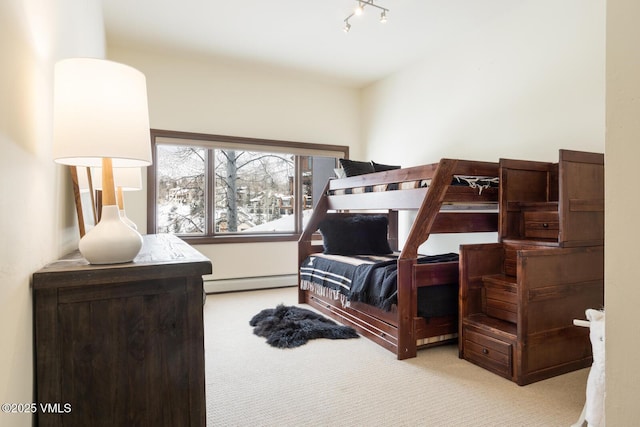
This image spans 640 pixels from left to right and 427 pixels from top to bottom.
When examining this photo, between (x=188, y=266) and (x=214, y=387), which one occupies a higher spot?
(x=188, y=266)

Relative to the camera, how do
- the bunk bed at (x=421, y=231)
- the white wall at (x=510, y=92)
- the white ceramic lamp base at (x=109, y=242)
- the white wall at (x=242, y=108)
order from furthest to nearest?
the white wall at (x=242, y=108) → the white wall at (x=510, y=92) → the bunk bed at (x=421, y=231) → the white ceramic lamp base at (x=109, y=242)

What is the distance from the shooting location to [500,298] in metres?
2.37

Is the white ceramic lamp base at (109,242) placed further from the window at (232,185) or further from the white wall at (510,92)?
the window at (232,185)

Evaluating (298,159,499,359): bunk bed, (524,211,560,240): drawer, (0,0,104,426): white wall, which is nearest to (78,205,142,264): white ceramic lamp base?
(0,0,104,426): white wall

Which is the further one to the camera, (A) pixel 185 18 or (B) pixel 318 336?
(A) pixel 185 18

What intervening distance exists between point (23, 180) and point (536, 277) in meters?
2.38

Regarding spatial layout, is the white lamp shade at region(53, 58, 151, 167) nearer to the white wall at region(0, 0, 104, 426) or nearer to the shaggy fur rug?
the white wall at region(0, 0, 104, 426)

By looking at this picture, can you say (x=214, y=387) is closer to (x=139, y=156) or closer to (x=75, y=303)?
(x=75, y=303)

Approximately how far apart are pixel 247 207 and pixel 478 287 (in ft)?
10.1

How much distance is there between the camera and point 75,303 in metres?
0.95

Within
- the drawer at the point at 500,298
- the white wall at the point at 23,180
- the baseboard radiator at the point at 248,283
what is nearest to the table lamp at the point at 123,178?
the white wall at the point at 23,180

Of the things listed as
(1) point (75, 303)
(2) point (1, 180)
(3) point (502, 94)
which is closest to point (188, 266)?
(1) point (75, 303)

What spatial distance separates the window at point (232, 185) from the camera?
14.0 ft

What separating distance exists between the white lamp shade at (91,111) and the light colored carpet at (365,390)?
4.49 feet
